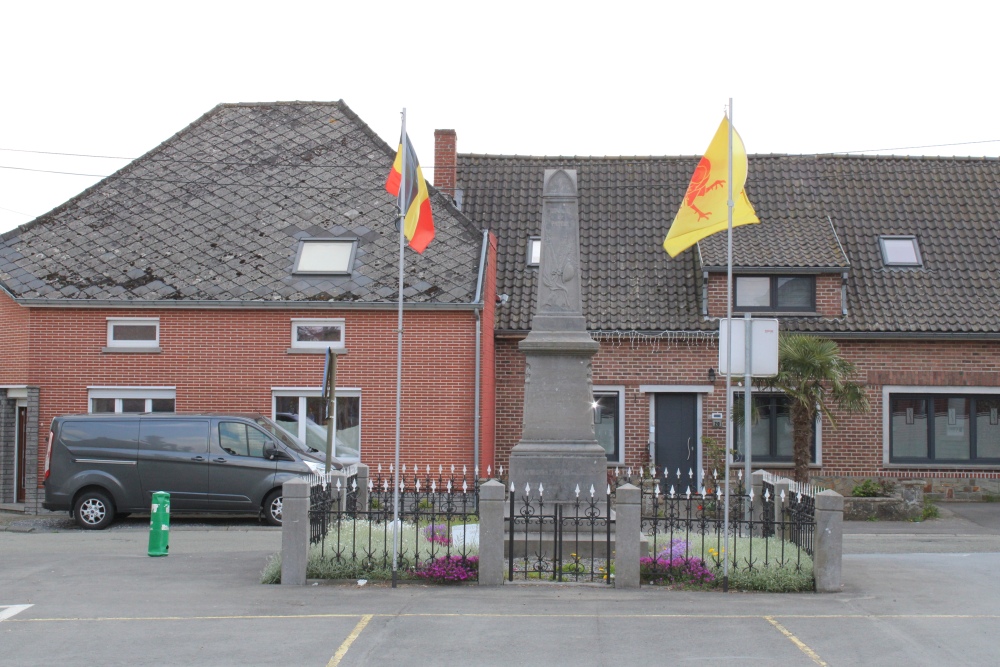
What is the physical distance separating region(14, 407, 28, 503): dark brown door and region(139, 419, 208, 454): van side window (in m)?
4.15

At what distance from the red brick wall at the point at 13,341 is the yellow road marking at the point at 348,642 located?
13.5 m

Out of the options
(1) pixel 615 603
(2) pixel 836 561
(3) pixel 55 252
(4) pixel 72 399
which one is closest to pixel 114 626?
(1) pixel 615 603

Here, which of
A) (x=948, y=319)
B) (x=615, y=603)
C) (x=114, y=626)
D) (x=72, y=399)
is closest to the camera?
(x=114, y=626)

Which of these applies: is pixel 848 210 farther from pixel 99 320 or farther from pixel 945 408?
pixel 99 320

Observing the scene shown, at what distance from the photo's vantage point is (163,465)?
18328 millimetres

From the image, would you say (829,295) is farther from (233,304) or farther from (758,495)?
(233,304)

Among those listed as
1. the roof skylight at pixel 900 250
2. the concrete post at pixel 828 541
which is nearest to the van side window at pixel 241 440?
the concrete post at pixel 828 541

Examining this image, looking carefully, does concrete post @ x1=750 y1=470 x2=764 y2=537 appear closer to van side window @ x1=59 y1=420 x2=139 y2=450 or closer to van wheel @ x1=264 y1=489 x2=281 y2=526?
van wheel @ x1=264 y1=489 x2=281 y2=526

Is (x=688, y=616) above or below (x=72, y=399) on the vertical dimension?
below

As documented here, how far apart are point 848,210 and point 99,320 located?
15.7m

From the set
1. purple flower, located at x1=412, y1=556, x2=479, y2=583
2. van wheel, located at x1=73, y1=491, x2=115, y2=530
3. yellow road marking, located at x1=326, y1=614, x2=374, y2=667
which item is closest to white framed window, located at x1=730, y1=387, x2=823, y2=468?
van wheel, located at x1=73, y1=491, x2=115, y2=530

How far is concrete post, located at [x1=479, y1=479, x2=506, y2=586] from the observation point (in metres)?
11.4

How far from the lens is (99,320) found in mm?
21219

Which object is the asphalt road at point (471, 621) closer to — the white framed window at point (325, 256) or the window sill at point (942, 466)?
the white framed window at point (325, 256)
